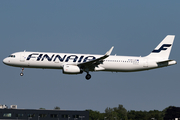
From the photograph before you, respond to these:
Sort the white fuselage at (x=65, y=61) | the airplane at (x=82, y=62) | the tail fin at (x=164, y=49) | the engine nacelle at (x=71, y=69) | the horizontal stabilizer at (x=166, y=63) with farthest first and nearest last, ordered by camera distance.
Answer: the tail fin at (x=164, y=49), the horizontal stabilizer at (x=166, y=63), the white fuselage at (x=65, y=61), the airplane at (x=82, y=62), the engine nacelle at (x=71, y=69)

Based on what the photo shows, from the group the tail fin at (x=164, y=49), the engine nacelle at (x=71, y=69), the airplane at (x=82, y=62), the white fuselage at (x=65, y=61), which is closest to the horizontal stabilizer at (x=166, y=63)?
the airplane at (x=82, y=62)

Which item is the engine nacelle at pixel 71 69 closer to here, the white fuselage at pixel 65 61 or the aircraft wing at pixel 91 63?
the aircraft wing at pixel 91 63

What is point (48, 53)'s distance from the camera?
63562 mm

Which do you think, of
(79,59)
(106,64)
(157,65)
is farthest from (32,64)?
(157,65)

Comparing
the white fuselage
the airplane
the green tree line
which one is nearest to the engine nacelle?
the airplane

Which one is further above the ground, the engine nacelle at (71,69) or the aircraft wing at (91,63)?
the aircraft wing at (91,63)

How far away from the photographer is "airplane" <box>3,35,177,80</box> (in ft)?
205

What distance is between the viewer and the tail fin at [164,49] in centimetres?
6888

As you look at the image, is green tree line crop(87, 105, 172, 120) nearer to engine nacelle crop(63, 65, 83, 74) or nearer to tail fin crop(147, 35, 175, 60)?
tail fin crop(147, 35, 175, 60)

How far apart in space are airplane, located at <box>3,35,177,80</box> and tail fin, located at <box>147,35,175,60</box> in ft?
6.31

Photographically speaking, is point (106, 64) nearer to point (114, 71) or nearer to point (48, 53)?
point (114, 71)

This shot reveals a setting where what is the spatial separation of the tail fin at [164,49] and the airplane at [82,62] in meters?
1.92

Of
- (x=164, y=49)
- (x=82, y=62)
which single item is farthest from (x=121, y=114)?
(x=82, y=62)

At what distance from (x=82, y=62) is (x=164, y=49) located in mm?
17027
